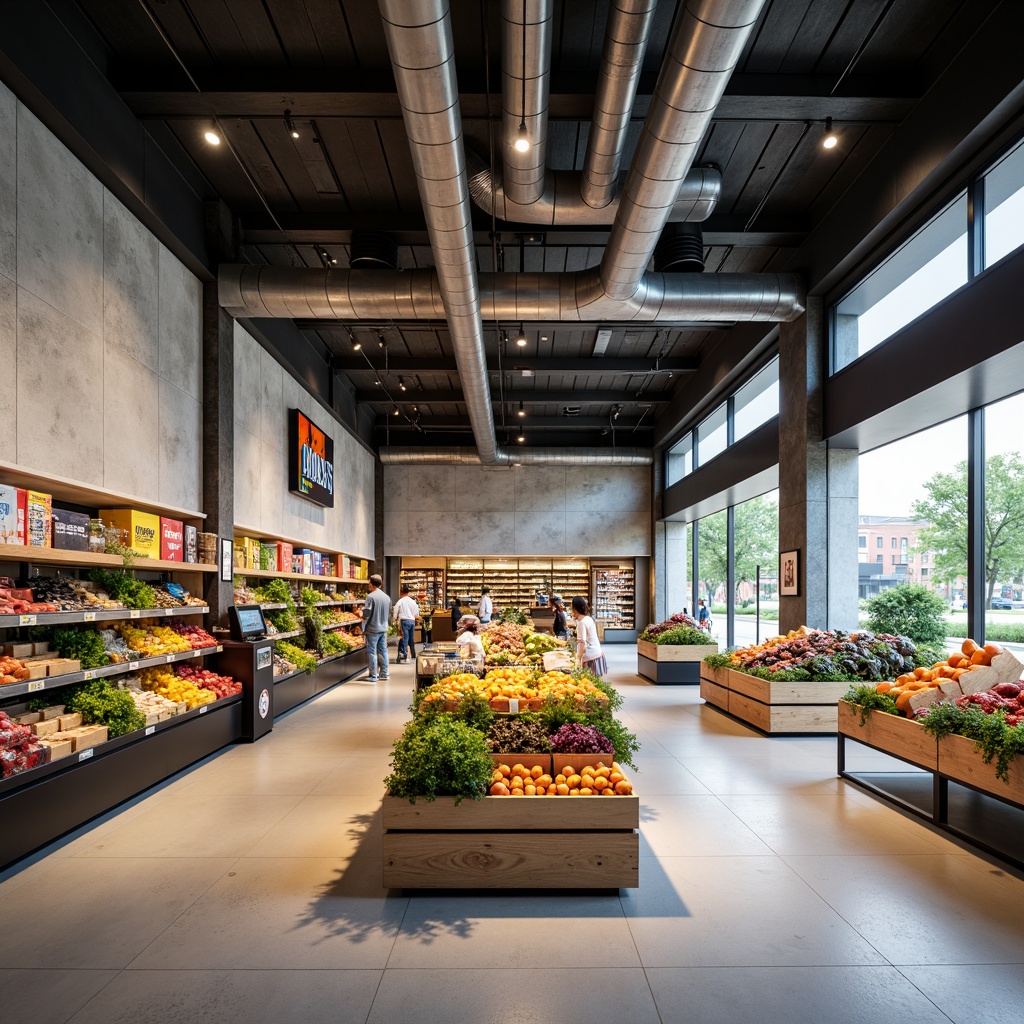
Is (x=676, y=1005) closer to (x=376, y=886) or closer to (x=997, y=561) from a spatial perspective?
(x=376, y=886)

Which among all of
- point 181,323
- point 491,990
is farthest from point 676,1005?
point 181,323

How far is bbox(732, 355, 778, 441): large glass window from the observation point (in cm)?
1125

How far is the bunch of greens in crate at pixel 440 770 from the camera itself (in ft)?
12.1

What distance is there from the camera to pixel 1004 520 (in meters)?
6.84

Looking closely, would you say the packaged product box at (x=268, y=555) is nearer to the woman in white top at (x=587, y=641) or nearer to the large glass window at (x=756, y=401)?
the woman in white top at (x=587, y=641)

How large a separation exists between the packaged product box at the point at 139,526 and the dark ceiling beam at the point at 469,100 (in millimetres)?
3300

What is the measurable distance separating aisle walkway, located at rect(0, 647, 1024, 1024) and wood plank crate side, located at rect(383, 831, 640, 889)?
0.09 meters

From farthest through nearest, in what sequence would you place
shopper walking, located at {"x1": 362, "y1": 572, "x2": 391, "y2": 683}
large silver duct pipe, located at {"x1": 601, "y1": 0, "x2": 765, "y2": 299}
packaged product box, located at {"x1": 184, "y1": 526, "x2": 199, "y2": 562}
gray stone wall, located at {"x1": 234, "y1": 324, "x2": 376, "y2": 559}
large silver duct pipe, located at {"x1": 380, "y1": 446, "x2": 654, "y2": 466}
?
large silver duct pipe, located at {"x1": 380, "y1": 446, "x2": 654, "y2": 466} < shopper walking, located at {"x1": 362, "y1": 572, "x2": 391, "y2": 683} < gray stone wall, located at {"x1": 234, "y1": 324, "x2": 376, "y2": 559} < packaged product box, located at {"x1": 184, "y1": 526, "x2": 199, "y2": 562} < large silver duct pipe, located at {"x1": 601, "y1": 0, "x2": 765, "y2": 299}

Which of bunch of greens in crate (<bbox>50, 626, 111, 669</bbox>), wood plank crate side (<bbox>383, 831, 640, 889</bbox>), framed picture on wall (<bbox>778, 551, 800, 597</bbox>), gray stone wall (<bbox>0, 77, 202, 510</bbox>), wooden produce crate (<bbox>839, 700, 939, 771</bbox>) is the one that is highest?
gray stone wall (<bbox>0, 77, 202, 510</bbox>)

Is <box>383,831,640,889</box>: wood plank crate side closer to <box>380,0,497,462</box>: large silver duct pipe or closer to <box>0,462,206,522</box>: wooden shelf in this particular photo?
<box>0,462,206,522</box>: wooden shelf

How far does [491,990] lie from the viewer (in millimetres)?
2807

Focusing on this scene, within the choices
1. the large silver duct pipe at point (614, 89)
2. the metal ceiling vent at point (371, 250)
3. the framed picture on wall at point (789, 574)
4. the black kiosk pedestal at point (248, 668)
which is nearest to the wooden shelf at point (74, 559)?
the black kiosk pedestal at point (248, 668)

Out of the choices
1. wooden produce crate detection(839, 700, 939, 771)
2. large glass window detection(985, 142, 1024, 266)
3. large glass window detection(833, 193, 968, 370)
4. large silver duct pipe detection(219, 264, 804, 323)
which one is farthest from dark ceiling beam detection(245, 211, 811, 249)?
wooden produce crate detection(839, 700, 939, 771)

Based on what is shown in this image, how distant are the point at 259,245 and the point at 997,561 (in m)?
8.69
